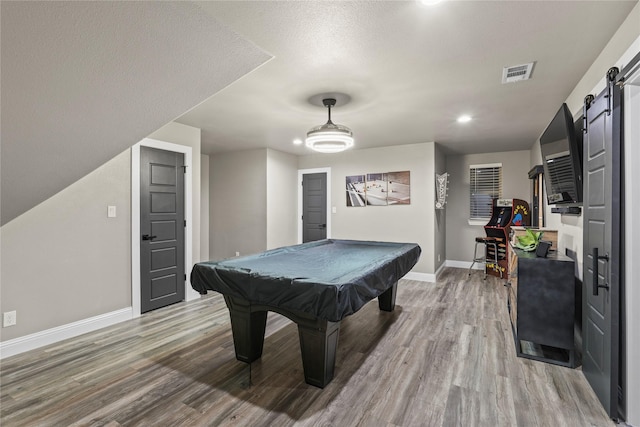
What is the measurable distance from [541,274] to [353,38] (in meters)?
2.42

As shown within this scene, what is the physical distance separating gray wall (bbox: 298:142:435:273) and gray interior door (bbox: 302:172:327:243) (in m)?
0.21

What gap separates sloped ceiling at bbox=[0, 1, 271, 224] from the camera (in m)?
1.39

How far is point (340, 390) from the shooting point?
87.6 inches

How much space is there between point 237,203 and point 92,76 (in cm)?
462

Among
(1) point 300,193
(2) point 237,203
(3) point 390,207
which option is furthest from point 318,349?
(1) point 300,193

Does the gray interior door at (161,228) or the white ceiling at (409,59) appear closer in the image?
the white ceiling at (409,59)

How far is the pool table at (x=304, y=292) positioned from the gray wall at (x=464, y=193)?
424 cm

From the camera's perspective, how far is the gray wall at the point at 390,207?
5492 millimetres

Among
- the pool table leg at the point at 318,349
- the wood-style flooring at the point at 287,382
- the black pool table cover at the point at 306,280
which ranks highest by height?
the black pool table cover at the point at 306,280

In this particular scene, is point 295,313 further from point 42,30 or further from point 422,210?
point 422,210

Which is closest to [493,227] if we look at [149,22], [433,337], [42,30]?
[433,337]

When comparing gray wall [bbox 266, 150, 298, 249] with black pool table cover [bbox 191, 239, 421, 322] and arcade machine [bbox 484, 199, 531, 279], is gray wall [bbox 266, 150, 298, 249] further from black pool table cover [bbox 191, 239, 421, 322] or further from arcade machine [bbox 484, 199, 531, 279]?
arcade machine [bbox 484, 199, 531, 279]

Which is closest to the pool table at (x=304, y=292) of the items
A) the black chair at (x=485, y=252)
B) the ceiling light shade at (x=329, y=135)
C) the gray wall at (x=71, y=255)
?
the ceiling light shade at (x=329, y=135)

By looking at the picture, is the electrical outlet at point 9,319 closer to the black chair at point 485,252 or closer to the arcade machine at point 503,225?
the black chair at point 485,252
